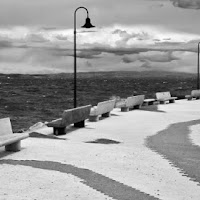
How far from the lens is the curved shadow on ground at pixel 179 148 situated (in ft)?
38.0

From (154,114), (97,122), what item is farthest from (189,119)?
(97,122)

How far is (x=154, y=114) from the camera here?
2569 cm

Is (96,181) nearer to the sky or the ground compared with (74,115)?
nearer to the ground

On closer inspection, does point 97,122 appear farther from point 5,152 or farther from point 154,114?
point 5,152

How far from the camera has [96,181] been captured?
9836 mm

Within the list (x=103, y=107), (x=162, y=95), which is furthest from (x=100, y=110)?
(x=162, y=95)

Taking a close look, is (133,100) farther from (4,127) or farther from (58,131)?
(4,127)

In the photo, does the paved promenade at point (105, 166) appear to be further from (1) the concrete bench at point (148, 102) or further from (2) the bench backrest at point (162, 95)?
(2) the bench backrest at point (162, 95)

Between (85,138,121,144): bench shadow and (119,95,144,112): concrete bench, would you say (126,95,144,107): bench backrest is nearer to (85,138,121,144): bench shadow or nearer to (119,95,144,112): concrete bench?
(119,95,144,112): concrete bench

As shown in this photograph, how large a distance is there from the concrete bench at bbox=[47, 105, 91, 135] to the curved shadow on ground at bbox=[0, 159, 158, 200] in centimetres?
553

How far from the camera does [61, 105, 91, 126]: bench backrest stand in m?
17.4

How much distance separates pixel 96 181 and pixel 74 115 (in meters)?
8.58

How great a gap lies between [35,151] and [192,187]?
16.6ft

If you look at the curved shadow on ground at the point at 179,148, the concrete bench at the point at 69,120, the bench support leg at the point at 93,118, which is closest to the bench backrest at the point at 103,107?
the bench support leg at the point at 93,118
